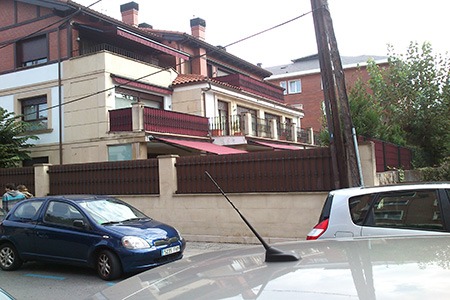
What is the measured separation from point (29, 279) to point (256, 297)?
7351 millimetres

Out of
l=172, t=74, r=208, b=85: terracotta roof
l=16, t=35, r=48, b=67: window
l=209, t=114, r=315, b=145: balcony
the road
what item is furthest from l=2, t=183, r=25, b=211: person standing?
l=172, t=74, r=208, b=85: terracotta roof

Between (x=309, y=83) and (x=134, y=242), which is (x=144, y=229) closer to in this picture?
(x=134, y=242)

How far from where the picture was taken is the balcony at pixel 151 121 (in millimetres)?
16672

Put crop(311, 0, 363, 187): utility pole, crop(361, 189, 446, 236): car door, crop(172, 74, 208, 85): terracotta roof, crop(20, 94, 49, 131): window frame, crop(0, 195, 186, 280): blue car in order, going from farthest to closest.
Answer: crop(172, 74, 208, 85): terracotta roof
crop(20, 94, 49, 131): window frame
crop(311, 0, 363, 187): utility pole
crop(0, 195, 186, 280): blue car
crop(361, 189, 446, 236): car door

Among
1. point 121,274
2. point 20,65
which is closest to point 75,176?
point 121,274

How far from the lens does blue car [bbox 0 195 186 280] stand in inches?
276

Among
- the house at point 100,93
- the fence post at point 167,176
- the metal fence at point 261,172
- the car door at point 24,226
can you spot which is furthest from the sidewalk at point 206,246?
the house at point 100,93

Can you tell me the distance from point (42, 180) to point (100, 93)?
17.3 feet

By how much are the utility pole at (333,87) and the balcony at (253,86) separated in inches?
590

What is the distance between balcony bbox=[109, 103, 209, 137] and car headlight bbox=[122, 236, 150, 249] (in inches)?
393

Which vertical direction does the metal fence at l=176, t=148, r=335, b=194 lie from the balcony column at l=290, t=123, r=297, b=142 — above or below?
below

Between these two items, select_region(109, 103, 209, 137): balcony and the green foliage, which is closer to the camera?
select_region(109, 103, 209, 137): balcony

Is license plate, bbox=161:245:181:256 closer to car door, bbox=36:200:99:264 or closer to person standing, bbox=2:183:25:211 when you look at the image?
car door, bbox=36:200:99:264

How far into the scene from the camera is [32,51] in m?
20.1
